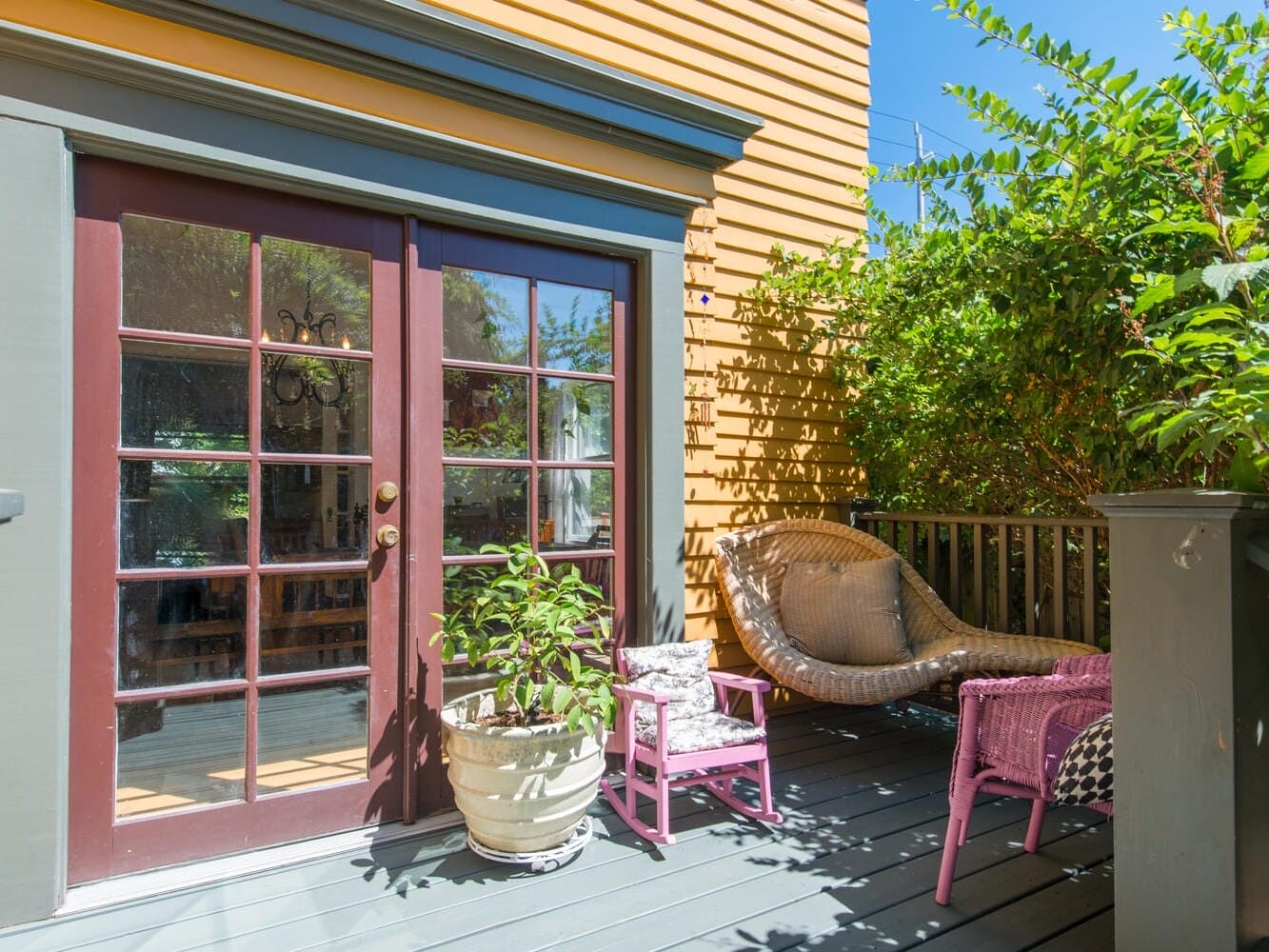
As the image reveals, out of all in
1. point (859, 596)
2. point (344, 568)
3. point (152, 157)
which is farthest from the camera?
point (859, 596)

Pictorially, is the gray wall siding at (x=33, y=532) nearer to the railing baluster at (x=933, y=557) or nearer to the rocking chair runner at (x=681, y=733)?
the rocking chair runner at (x=681, y=733)

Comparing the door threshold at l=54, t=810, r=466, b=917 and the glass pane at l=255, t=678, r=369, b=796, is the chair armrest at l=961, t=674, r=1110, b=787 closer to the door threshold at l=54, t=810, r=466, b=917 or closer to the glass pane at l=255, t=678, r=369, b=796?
the door threshold at l=54, t=810, r=466, b=917

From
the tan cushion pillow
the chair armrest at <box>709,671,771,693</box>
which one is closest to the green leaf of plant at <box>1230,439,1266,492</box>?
the chair armrest at <box>709,671,771,693</box>

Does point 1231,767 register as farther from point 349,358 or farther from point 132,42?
point 132,42

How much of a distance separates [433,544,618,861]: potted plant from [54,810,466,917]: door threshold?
10.8 inches

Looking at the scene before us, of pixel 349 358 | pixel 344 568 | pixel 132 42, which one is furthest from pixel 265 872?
pixel 132 42

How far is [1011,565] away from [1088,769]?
201cm

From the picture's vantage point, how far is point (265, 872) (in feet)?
7.38

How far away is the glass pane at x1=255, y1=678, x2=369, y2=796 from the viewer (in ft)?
7.85

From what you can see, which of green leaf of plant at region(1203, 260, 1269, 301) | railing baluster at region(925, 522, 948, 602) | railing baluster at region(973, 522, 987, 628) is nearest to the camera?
green leaf of plant at region(1203, 260, 1269, 301)

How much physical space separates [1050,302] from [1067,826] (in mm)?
1775

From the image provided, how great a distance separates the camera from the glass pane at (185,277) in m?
2.27

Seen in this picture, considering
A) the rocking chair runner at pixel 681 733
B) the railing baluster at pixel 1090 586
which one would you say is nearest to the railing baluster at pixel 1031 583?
the railing baluster at pixel 1090 586

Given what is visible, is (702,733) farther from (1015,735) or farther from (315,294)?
(315,294)
